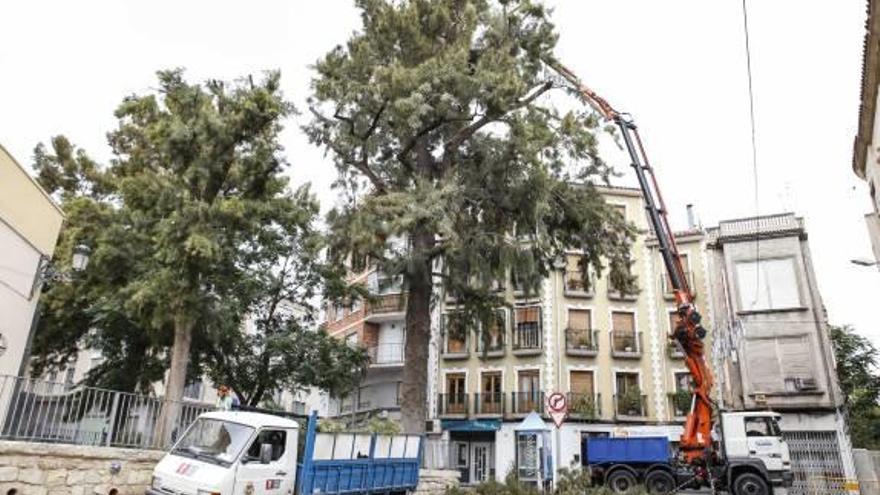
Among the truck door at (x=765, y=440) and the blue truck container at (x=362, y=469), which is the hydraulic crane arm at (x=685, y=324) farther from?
the blue truck container at (x=362, y=469)


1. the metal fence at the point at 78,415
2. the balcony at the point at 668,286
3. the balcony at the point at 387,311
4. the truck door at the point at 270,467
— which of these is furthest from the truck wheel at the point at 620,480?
the balcony at the point at 387,311

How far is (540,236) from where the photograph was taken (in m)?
14.7

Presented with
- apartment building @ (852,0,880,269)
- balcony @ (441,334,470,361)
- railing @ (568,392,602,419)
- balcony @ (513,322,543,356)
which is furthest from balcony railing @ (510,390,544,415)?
apartment building @ (852,0,880,269)

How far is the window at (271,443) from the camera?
Result: 8.45m

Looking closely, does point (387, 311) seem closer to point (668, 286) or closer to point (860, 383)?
point (668, 286)

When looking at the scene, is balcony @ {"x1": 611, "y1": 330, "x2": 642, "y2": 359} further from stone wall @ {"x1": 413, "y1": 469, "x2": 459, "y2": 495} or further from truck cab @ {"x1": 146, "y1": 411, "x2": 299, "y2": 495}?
truck cab @ {"x1": 146, "y1": 411, "x2": 299, "y2": 495}

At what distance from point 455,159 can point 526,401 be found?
1538cm

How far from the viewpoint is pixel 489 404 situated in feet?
93.5

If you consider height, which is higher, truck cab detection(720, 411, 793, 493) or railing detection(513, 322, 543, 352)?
railing detection(513, 322, 543, 352)

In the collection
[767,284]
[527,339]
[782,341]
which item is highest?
[767,284]

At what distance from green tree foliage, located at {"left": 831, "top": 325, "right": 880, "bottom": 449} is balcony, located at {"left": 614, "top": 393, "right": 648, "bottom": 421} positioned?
10.6 m

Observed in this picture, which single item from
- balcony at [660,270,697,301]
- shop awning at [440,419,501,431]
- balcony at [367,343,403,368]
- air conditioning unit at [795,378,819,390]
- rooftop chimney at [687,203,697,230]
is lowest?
shop awning at [440,419,501,431]

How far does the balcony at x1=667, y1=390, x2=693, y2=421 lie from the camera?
85.6 ft

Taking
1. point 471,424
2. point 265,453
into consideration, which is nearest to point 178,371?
point 265,453
